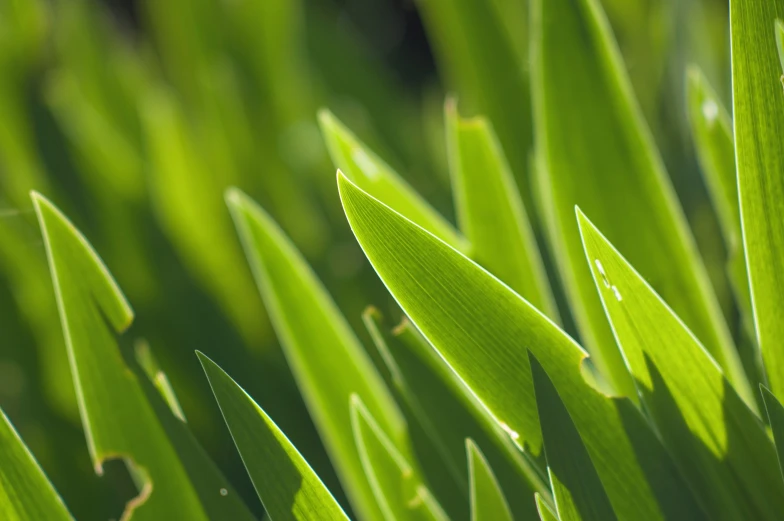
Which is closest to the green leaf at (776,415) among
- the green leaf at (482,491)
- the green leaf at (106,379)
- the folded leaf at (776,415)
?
the folded leaf at (776,415)

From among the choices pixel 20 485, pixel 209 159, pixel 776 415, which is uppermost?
pixel 209 159

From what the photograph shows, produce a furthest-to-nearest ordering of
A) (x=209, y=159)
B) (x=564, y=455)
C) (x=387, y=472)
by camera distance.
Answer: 1. (x=209, y=159)
2. (x=387, y=472)
3. (x=564, y=455)

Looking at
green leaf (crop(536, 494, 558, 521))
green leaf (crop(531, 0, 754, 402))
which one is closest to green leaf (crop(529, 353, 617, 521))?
green leaf (crop(536, 494, 558, 521))

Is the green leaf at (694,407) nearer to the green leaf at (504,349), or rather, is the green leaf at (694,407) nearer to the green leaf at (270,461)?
the green leaf at (504,349)

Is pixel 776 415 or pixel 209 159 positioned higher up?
pixel 209 159

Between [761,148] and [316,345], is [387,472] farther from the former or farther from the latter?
[761,148]

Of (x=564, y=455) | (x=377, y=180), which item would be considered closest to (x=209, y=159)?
(x=377, y=180)

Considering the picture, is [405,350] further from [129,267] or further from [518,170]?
[129,267]
